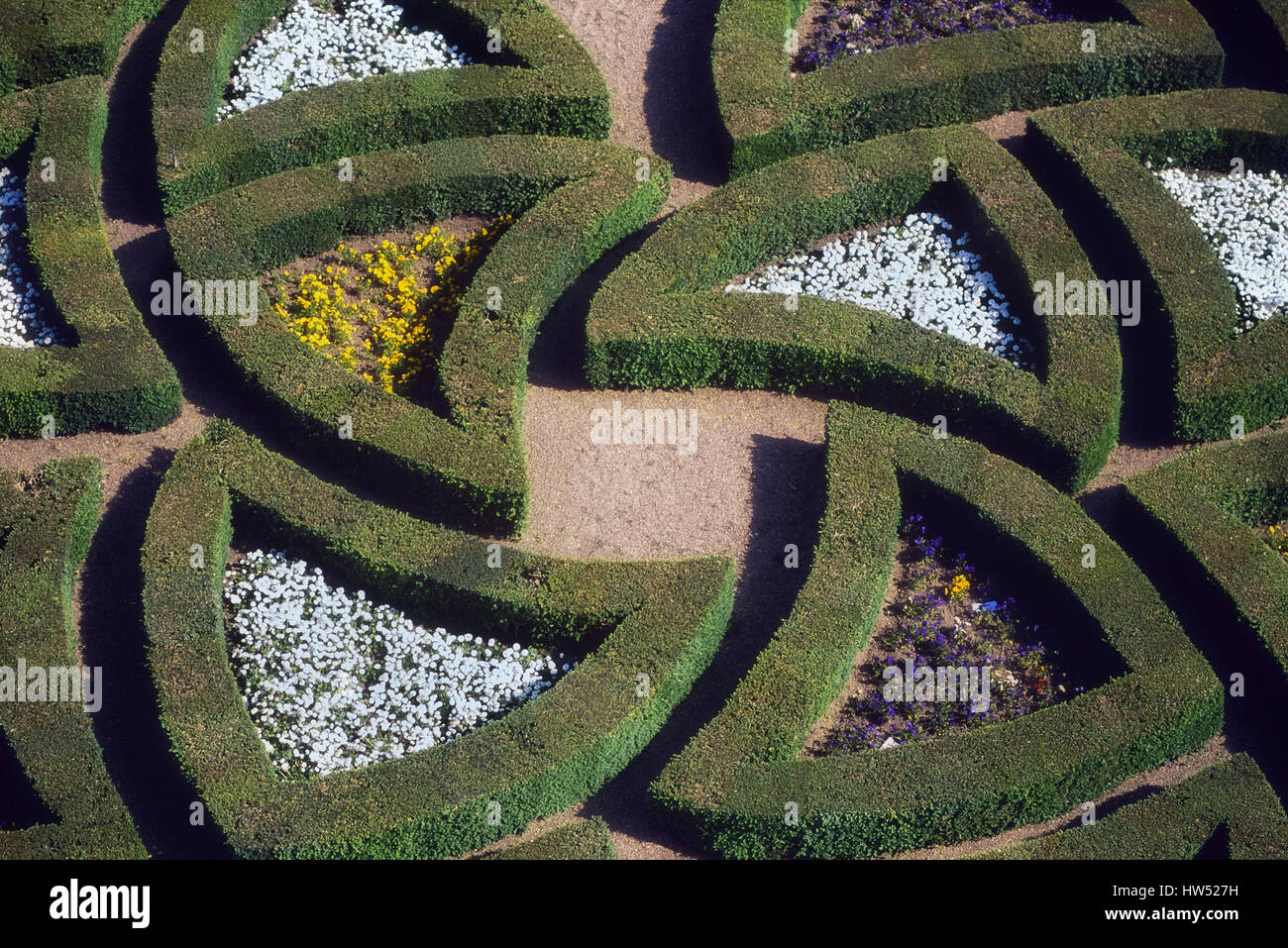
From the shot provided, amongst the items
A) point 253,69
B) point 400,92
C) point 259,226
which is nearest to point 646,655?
point 259,226

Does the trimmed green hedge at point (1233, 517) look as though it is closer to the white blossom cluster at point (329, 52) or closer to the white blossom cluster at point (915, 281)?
the white blossom cluster at point (915, 281)

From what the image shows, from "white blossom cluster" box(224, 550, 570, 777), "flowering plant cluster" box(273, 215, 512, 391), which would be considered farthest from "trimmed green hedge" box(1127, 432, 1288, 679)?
"flowering plant cluster" box(273, 215, 512, 391)

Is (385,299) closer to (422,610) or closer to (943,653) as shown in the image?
(422,610)

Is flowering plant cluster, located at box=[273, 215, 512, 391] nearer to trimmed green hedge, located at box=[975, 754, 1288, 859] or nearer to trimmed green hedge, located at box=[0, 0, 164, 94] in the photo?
trimmed green hedge, located at box=[0, 0, 164, 94]

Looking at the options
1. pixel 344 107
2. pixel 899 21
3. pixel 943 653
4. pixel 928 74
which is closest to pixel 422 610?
pixel 943 653

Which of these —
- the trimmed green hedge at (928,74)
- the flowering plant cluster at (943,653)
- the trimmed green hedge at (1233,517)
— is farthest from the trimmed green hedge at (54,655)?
the trimmed green hedge at (1233,517)

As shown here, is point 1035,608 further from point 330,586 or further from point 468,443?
point 330,586
